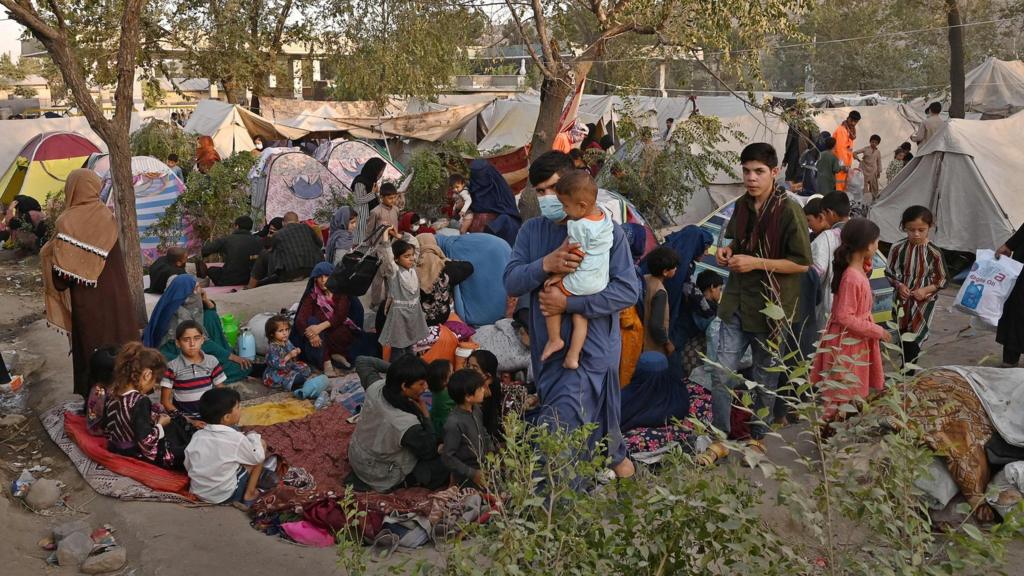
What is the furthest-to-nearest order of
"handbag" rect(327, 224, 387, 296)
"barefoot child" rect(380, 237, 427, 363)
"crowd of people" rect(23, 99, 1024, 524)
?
"handbag" rect(327, 224, 387, 296), "barefoot child" rect(380, 237, 427, 363), "crowd of people" rect(23, 99, 1024, 524)

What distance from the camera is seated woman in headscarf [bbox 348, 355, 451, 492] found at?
181 inches

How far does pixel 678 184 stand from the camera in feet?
30.3

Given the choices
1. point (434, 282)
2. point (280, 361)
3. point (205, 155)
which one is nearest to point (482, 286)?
point (434, 282)

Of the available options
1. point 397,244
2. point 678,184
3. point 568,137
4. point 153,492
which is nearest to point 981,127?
point 678,184

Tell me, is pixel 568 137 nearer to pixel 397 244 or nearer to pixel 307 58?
pixel 397 244

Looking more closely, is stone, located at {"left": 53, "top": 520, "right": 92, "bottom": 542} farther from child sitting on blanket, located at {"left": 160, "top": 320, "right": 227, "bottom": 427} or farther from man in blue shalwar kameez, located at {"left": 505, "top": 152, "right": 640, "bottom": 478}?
man in blue shalwar kameez, located at {"left": 505, "top": 152, "right": 640, "bottom": 478}

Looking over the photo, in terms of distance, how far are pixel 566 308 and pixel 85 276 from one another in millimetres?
3434

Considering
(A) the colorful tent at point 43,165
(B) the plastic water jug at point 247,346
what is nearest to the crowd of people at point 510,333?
(B) the plastic water jug at point 247,346

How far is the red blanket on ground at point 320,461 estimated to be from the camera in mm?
4379

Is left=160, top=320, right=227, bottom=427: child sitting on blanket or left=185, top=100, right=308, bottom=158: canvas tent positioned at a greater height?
left=185, top=100, right=308, bottom=158: canvas tent

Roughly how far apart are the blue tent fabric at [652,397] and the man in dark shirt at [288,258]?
14.8 ft

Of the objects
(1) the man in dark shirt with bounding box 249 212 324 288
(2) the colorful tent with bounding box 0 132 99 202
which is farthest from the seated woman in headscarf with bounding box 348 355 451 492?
(2) the colorful tent with bounding box 0 132 99 202

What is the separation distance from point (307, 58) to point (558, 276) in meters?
17.0

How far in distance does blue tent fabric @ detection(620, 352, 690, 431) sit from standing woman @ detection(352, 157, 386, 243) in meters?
3.15
